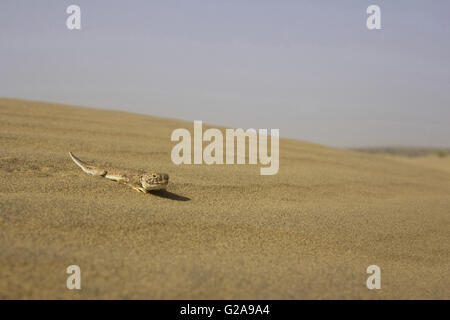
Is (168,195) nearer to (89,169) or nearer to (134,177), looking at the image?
(134,177)

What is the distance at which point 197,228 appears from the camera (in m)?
2.17

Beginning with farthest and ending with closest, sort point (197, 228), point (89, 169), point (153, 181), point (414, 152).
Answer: point (414, 152) < point (89, 169) < point (153, 181) < point (197, 228)

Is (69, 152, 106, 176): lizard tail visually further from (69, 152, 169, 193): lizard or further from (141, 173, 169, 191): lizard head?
(141, 173, 169, 191): lizard head

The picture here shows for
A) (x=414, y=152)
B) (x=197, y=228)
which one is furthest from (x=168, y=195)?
(x=414, y=152)

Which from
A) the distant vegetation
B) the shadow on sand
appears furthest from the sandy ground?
the distant vegetation

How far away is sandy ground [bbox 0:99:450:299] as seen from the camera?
164 centimetres

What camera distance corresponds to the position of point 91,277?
1578mm

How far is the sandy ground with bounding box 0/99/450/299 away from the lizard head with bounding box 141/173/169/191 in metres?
0.07

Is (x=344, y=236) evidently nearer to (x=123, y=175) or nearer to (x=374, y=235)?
(x=374, y=235)

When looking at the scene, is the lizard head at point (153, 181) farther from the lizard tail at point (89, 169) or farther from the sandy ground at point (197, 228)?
the lizard tail at point (89, 169)

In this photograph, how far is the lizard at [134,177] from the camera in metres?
2.55

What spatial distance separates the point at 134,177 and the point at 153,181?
0.16 metres

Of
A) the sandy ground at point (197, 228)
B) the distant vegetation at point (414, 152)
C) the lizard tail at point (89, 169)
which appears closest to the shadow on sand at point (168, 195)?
the sandy ground at point (197, 228)
